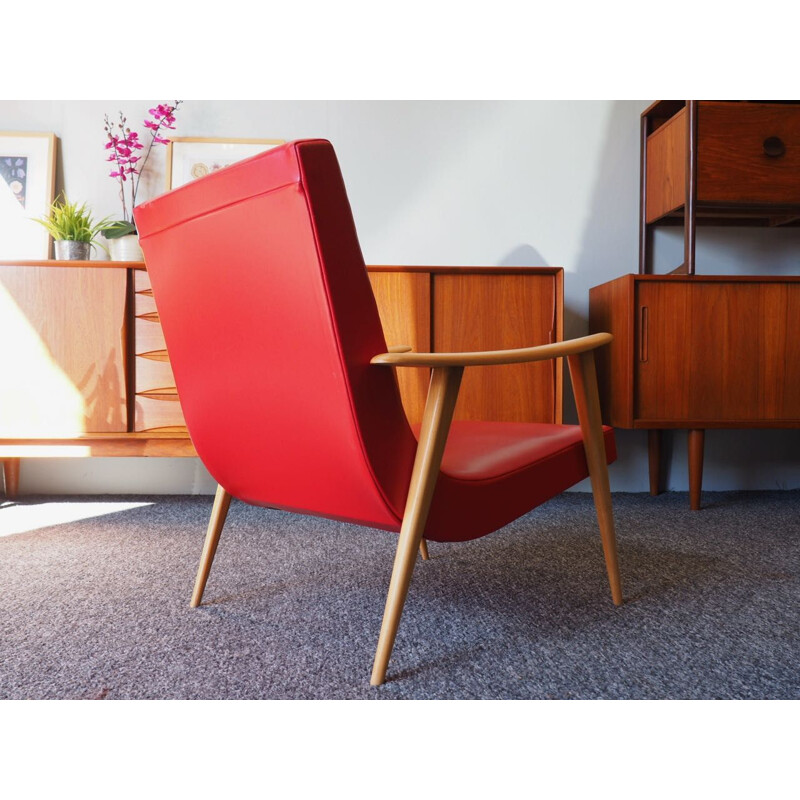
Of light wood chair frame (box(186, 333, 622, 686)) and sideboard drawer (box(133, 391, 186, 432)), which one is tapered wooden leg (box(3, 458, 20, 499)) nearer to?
sideboard drawer (box(133, 391, 186, 432))

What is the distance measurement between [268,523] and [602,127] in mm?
2001

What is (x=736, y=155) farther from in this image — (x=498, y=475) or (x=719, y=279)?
Result: (x=498, y=475)

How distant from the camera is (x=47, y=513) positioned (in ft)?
6.92

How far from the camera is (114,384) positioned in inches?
78.3

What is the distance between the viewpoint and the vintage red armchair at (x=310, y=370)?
2.79 feet

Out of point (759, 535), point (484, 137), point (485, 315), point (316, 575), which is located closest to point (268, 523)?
point (316, 575)

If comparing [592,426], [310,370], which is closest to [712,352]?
[592,426]

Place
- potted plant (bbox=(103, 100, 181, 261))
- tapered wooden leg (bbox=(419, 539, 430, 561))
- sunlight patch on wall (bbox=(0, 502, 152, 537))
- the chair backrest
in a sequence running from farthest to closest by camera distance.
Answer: potted plant (bbox=(103, 100, 181, 261)), sunlight patch on wall (bbox=(0, 502, 152, 537)), tapered wooden leg (bbox=(419, 539, 430, 561)), the chair backrest

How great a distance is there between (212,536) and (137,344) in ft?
3.33

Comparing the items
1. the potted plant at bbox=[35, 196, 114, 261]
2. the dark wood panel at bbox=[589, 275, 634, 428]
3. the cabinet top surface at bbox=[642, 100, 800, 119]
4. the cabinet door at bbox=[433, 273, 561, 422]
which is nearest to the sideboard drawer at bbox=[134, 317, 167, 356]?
the potted plant at bbox=[35, 196, 114, 261]

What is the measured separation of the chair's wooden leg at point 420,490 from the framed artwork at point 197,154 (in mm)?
1870

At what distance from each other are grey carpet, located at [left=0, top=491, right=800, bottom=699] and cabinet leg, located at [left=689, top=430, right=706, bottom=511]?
21 cm

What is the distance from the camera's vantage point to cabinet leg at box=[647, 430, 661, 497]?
2324 millimetres

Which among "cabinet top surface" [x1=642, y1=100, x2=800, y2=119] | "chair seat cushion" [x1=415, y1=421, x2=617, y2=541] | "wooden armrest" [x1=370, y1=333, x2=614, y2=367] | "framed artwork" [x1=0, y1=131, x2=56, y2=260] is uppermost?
"cabinet top surface" [x1=642, y1=100, x2=800, y2=119]
